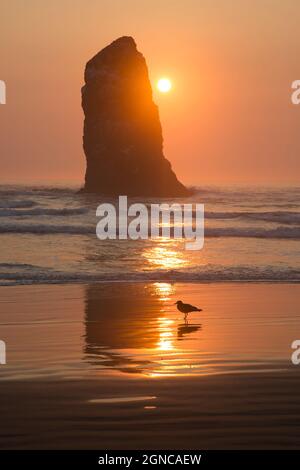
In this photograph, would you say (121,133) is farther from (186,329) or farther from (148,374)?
(148,374)

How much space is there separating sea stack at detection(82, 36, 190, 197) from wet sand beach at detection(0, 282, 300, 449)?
82.5 metres

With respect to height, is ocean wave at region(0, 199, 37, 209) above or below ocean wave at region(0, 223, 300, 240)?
above

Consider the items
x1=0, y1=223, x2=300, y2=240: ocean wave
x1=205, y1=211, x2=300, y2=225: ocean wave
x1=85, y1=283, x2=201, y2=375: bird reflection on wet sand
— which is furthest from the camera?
x1=205, y1=211, x2=300, y2=225: ocean wave

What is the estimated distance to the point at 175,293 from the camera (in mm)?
22047

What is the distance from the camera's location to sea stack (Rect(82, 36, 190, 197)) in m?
103

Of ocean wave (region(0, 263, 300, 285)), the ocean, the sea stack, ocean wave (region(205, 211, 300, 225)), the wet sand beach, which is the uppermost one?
the sea stack

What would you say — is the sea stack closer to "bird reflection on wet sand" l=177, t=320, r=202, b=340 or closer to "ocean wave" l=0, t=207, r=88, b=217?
"ocean wave" l=0, t=207, r=88, b=217

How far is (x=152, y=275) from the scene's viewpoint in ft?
85.7

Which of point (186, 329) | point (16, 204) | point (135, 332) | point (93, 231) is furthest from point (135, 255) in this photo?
point (16, 204)

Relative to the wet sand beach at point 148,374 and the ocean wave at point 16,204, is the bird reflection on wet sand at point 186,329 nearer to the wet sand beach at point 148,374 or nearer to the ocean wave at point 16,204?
the wet sand beach at point 148,374

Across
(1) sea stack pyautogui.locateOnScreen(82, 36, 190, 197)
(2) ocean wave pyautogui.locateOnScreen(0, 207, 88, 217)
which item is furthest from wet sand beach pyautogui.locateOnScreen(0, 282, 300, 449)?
(1) sea stack pyautogui.locateOnScreen(82, 36, 190, 197)

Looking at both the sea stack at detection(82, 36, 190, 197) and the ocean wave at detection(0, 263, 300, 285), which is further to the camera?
the sea stack at detection(82, 36, 190, 197)

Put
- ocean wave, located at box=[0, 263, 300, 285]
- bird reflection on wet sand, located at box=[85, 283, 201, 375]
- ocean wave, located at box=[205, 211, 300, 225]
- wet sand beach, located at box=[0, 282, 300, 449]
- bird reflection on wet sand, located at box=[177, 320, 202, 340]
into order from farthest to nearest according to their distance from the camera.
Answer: ocean wave, located at box=[205, 211, 300, 225]
ocean wave, located at box=[0, 263, 300, 285]
bird reflection on wet sand, located at box=[177, 320, 202, 340]
bird reflection on wet sand, located at box=[85, 283, 201, 375]
wet sand beach, located at box=[0, 282, 300, 449]
